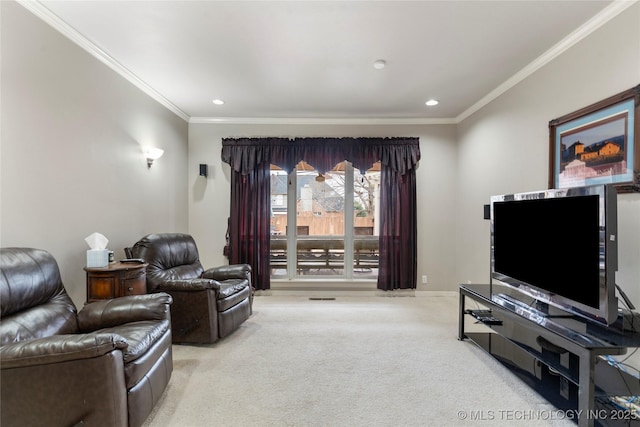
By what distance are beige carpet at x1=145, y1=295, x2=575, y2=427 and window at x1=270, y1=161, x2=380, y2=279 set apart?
55.3 inches

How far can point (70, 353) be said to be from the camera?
1405 mm

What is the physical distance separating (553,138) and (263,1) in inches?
106

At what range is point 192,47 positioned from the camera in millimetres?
2666

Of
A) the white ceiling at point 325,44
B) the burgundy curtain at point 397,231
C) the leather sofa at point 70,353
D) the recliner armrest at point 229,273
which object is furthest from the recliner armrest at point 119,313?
the burgundy curtain at point 397,231

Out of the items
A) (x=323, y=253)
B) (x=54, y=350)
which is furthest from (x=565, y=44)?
(x=54, y=350)

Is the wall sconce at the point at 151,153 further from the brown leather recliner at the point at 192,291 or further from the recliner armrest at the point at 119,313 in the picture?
the recliner armrest at the point at 119,313

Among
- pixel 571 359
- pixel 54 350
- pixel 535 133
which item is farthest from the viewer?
pixel 535 133

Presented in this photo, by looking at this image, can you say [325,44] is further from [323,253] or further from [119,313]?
[323,253]

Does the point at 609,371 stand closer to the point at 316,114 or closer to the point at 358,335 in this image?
the point at 358,335

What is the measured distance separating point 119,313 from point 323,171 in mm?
3197

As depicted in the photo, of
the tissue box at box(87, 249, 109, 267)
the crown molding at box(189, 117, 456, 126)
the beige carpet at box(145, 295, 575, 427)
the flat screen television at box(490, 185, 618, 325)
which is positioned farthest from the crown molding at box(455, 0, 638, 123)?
the tissue box at box(87, 249, 109, 267)

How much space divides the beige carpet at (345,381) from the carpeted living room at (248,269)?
19 millimetres

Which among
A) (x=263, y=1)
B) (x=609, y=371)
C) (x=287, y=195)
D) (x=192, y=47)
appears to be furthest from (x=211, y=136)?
(x=609, y=371)

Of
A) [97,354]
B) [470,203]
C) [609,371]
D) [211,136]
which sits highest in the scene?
[211,136]
